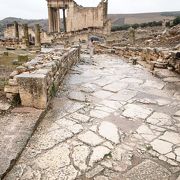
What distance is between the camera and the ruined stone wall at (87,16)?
3609 cm

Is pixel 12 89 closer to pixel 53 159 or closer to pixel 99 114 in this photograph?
pixel 99 114

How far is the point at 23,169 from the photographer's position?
8.90ft

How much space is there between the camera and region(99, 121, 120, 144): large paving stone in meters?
3.38

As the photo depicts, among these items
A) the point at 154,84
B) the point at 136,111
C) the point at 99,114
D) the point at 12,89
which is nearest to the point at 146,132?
the point at 136,111

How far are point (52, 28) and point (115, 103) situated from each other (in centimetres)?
3342

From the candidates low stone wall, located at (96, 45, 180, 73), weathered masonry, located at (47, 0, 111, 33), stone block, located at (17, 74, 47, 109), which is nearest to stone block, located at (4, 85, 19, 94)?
stone block, located at (17, 74, 47, 109)

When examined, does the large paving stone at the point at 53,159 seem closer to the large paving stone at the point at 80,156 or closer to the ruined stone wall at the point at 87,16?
the large paving stone at the point at 80,156

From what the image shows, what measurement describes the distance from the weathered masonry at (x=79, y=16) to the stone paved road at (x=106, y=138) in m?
30.8

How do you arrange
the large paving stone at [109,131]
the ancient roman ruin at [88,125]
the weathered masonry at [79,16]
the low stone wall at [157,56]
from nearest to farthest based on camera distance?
the ancient roman ruin at [88,125] < the large paving stone at [109,131] < the low stone wall at [157,56] < the weathered masonry at [79,16]

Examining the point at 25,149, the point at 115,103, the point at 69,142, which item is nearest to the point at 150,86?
the point at 115,103

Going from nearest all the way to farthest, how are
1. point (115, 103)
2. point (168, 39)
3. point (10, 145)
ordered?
point (10, 145), point (115, 103), point (168, 39)

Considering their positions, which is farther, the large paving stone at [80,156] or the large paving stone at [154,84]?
the large paving stone at [154,84]

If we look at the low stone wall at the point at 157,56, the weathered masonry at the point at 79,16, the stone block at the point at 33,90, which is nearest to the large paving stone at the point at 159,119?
the stone block at the point at 33,90

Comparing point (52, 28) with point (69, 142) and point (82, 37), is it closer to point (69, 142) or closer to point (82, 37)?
point (82, 37)
